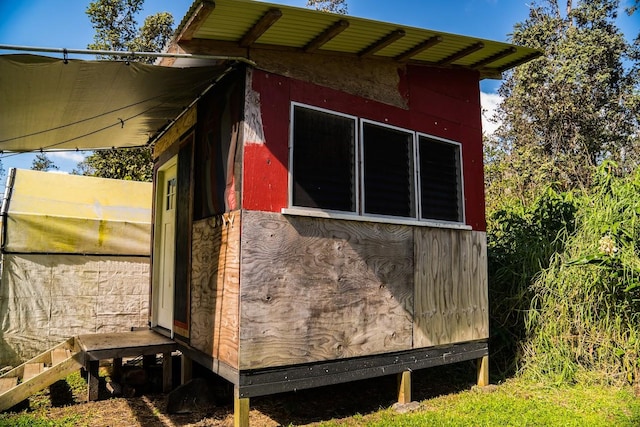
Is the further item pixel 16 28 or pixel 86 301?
pixel 86 301

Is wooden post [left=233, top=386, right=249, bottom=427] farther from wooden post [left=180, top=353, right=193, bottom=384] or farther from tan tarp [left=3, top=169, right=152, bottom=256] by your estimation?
tan tarp [left=3, top=169, right=152, bottom=256]

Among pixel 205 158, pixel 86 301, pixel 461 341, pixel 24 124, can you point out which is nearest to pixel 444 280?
pixel 461 341

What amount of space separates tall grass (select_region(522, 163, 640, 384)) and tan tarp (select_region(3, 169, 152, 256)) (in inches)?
230

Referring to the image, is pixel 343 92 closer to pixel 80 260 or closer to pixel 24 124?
pixel 24 124

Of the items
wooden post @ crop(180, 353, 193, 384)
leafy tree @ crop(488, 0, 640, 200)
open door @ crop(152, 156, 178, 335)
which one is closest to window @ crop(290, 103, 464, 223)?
open door @ crop(152, 156, 178, 335)

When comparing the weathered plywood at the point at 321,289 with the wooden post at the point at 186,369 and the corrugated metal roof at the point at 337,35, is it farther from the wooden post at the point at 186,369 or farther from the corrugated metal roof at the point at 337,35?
the wooden post at the point at 186,369

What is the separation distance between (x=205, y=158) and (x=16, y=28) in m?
1.86

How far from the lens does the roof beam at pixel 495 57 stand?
5109 mm

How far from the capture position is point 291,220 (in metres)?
4.11

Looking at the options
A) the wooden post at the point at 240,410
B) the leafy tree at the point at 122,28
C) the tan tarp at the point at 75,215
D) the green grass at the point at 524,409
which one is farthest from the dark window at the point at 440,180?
the leafy tree at the point at 122,28

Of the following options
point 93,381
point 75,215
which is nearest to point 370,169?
point 93,381

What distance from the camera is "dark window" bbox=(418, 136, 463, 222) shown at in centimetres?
529

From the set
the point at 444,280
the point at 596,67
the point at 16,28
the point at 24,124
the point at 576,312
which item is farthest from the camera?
the point at 596,67

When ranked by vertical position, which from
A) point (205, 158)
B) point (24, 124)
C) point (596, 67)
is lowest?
→ point (205, 158)
